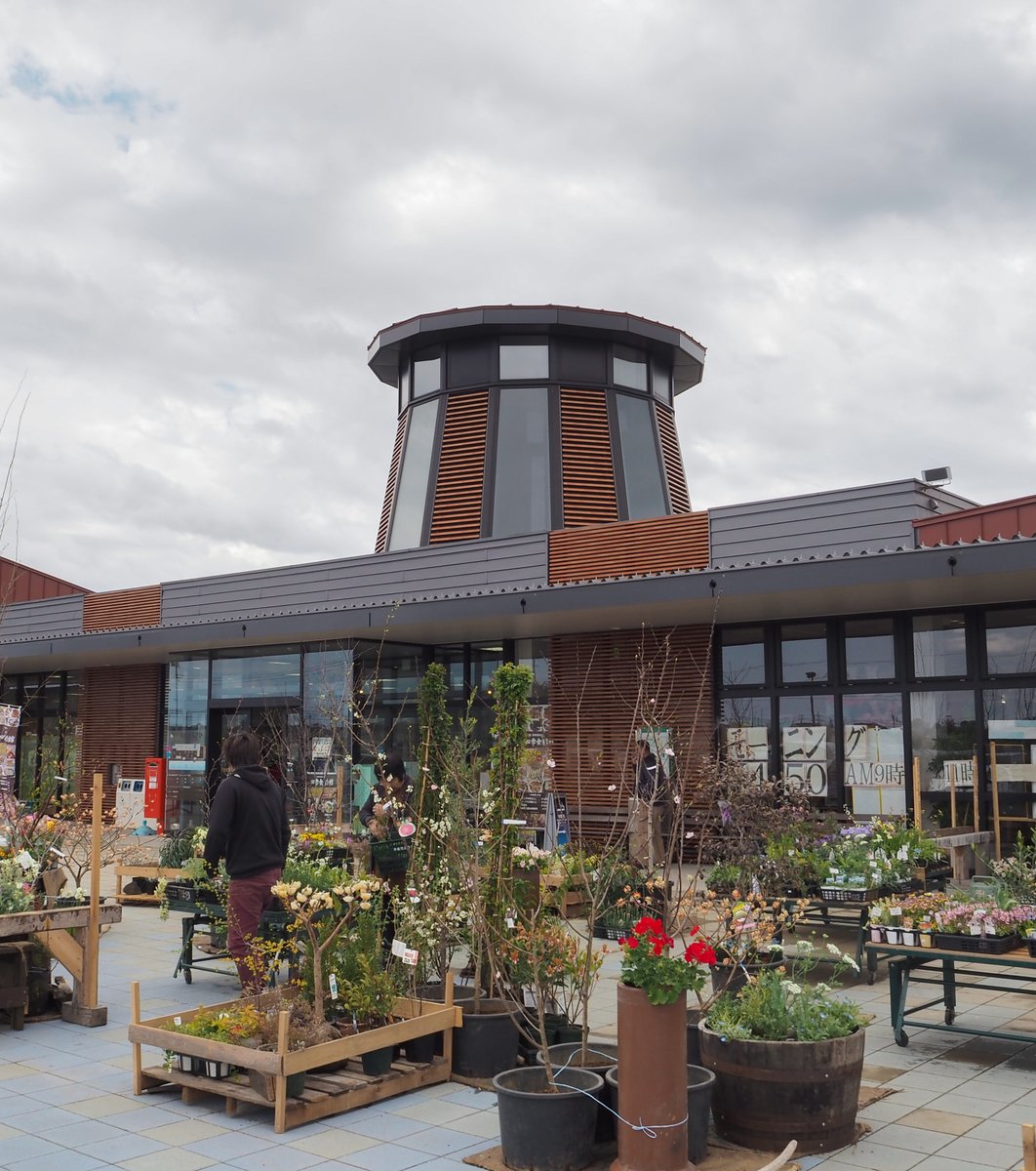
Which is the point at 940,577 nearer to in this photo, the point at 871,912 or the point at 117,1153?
the point at 871,912

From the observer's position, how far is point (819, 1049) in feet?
17.5

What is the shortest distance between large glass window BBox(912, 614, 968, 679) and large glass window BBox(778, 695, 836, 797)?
1233mm

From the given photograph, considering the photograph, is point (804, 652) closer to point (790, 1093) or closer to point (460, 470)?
point (460, 470)

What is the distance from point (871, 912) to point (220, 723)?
1489 cm

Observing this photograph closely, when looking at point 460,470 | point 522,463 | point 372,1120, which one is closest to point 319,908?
point 372,1120

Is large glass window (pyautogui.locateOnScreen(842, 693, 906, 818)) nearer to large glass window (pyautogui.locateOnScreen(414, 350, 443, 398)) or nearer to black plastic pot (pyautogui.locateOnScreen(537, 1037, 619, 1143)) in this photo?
black plastic pot (pyautogui.locateOnScreen(537, 1037, 619, 1143))

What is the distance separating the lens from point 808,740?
1477 centimetres

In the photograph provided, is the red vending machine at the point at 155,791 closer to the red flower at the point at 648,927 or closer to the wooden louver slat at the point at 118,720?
the wooden louver slat at the point at 118,720

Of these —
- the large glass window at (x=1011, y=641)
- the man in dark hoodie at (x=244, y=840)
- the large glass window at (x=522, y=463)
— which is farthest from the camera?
the large glass window at (x=522, y=463)

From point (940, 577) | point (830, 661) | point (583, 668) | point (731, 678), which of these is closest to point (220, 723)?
point (583, 668)

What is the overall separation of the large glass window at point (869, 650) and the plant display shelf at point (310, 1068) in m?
9.10

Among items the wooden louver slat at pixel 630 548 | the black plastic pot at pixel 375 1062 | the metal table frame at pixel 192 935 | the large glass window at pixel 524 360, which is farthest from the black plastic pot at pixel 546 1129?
the large glass window at pixel 524 360

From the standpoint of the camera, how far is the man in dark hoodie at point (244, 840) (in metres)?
7.38

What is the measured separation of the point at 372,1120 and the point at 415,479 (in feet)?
50.7
